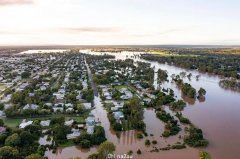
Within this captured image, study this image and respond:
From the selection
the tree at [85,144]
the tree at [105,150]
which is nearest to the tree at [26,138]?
the tree at [85,144]

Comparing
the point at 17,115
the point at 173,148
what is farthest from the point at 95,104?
the point at 173,148

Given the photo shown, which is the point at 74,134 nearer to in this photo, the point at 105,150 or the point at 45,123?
the point at 45,123

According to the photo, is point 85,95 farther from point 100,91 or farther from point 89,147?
point 89,147

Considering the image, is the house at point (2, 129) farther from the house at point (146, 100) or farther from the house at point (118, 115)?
the house at point (146, 100)

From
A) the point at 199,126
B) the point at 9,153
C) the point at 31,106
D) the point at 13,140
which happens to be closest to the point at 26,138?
the point at 13,140

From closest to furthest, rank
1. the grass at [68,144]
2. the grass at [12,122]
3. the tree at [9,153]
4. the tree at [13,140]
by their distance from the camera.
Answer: the tree at [9,153], the tree at [13,140], the grass at [68,144], the grass at [12,122]

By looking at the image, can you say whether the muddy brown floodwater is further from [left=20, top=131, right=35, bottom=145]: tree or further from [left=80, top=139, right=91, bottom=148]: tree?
[left=20, top=131, right=35, bottom=145]: tree
